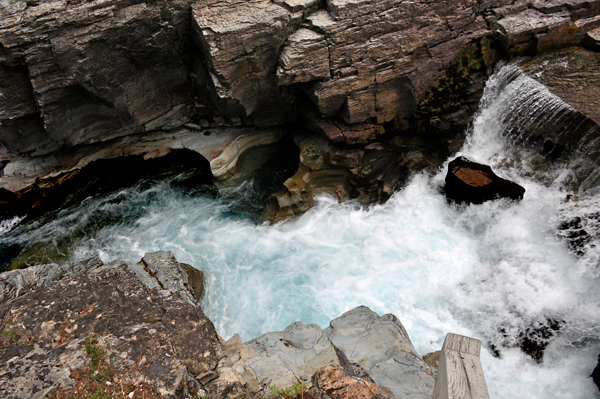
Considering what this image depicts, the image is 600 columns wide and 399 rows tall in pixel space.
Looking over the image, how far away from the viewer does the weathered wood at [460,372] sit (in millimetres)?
3354

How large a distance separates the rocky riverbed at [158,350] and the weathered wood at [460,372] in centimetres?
64

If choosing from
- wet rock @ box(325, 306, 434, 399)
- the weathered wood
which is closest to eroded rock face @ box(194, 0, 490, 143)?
wet rock @ box(325, 306, 434, 399)

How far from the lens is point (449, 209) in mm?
9570

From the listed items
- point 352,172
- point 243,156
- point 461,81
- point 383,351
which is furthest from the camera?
point 243,156

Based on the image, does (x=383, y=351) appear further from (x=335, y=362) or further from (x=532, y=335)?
(x=532, y=335)

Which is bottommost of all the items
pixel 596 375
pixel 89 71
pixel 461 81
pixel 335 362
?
pixel 596 375

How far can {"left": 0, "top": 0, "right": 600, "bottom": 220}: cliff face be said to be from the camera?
9.13 metres

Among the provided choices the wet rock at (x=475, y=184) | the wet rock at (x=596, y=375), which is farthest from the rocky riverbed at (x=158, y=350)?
the wet rock at (x=475, y=184)

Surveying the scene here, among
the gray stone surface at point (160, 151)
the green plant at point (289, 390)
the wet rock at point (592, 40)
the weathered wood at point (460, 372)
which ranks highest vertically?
the wet rock at point (592, 40)

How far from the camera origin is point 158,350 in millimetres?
4383

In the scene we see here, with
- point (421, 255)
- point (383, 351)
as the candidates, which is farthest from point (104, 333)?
point (421, 255)

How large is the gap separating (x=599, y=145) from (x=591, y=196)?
103cm

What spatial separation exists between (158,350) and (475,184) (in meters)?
7.49

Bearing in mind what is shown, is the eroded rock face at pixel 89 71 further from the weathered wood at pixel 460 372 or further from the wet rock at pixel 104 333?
the weathered wood at pixel 460 372
